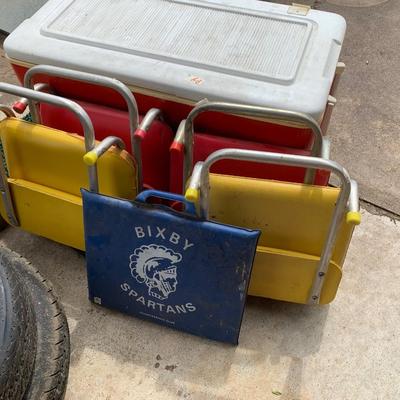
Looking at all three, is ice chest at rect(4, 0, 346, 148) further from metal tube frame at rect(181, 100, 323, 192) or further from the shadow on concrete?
the shadow on concrete

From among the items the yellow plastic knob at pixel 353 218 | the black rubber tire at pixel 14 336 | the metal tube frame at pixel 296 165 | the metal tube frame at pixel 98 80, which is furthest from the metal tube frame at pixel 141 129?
the yellow plastic knob at pixel 353 218

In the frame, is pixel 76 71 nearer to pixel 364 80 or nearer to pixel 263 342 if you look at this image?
pixel 263 342

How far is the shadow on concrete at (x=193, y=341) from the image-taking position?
1840 mm

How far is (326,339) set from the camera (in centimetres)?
194

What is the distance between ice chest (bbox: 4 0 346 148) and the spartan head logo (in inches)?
18.1

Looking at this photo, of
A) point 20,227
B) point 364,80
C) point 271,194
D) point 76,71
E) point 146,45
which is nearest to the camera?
point 271,194

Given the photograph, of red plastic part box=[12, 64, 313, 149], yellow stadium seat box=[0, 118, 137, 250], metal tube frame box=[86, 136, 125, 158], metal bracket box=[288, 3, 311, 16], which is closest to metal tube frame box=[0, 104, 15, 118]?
yellow stadium seat box=[0, 118, 137, 250]

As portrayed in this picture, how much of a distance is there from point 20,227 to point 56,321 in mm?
512

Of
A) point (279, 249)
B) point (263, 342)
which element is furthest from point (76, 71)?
point (263, 342)

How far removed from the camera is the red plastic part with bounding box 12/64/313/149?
1.69m

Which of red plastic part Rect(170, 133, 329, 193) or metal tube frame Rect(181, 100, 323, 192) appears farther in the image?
red plastic part Rect(170, 133, 329, 193)

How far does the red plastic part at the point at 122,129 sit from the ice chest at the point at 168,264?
26 centimetres

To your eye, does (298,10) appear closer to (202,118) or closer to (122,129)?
(202,118)

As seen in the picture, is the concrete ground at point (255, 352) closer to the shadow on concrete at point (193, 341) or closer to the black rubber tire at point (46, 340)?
the shadow on concrete at point (193, 341)
